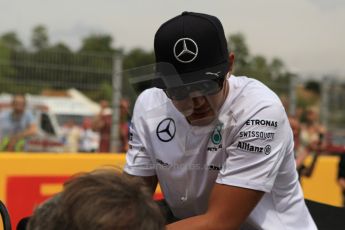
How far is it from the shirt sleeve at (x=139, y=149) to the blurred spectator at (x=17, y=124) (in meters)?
4.44

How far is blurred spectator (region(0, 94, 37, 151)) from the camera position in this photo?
21.8 ft

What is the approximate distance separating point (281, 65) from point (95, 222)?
6542mm

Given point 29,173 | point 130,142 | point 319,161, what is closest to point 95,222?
point 130,142

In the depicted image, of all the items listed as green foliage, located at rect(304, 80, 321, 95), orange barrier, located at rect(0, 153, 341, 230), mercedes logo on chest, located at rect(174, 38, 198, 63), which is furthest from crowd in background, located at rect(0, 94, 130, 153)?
mercedes logo on chest, located at rect(174, 38, 198, 63)

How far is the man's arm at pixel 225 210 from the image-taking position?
192 cm

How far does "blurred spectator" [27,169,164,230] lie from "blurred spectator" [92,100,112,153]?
218 inches

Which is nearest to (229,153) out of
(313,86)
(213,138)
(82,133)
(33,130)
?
(213,138)

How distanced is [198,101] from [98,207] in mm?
877

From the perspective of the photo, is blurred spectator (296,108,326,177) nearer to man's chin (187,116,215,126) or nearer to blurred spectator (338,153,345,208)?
blurred spectator (338,153,345,208)

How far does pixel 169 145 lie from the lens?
221 cm

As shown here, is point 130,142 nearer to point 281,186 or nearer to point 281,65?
point 281,186

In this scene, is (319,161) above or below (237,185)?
below

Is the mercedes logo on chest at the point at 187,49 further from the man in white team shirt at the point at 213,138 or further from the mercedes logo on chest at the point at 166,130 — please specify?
the mercedes logo on chest at the point at 166,130

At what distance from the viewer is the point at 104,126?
22.6 feet
